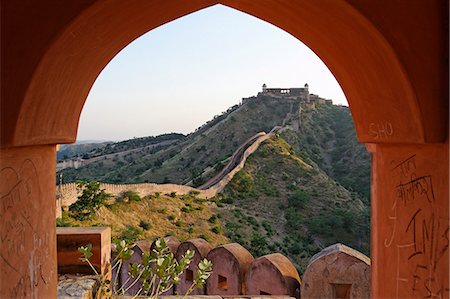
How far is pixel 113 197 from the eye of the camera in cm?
1777

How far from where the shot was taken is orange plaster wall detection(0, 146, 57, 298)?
6.81 ft

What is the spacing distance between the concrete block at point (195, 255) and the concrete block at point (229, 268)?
1.25 feet

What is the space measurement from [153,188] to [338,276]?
15.6m

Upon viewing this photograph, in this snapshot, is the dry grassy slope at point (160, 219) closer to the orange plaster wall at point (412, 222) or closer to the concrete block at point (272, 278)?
the concrete block at point (272, 278)

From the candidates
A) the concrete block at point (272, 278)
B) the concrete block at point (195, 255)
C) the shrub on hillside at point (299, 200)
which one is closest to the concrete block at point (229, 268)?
the concrete block at point (272, 278)

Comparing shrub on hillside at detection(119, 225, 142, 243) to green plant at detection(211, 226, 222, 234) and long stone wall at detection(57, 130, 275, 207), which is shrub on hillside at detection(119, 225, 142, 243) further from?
green plant at detection(211, 226, 222, 234)

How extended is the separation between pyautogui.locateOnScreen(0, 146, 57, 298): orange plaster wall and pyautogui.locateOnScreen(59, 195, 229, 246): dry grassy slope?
12171 mm

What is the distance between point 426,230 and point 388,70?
2.82 feet

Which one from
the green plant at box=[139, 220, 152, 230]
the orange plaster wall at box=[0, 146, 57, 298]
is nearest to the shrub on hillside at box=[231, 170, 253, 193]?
the green plant at box=[139, 220, 152, 230]

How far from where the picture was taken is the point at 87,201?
52.2 feet

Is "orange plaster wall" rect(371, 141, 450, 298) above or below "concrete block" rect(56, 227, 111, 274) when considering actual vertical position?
above

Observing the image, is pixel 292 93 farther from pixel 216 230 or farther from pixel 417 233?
pixel 417 233

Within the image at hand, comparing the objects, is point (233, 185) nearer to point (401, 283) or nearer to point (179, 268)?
point (179, 268)

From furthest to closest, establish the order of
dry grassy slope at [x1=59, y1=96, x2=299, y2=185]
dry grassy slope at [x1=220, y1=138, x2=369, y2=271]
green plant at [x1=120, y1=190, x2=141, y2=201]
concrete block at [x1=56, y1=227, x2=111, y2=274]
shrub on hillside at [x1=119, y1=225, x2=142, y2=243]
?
dry grassy slope at [x1=59, y1=96, x2=299, y2=185] < dry grassy slope at [x1=220, y1=138, x2=369, y2=271] < green plant at [x1=120, y1=190, x2=141, y2=201] < shrub on hillside at [x1=119, y1=225, x2=142, y2=243] < concrete block at [x1=56, y1=227, x2=111, y2=274]
